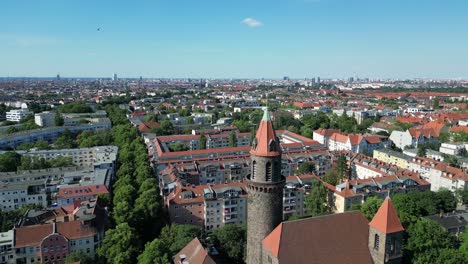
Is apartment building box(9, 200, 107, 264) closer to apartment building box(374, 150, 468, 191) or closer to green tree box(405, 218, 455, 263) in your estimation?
green tree box(405, 218, 455, 263)

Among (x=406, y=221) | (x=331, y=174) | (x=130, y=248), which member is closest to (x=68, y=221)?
(x=130, y=248)

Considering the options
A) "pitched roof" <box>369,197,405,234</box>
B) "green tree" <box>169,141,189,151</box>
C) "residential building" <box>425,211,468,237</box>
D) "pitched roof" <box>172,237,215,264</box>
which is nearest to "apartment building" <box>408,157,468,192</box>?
"residential building" <box>425,211,468,237</box>

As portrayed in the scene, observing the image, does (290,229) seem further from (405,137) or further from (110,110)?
(110,110)

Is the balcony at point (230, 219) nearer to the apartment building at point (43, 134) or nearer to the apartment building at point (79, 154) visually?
the apartment building at point (79, 154)

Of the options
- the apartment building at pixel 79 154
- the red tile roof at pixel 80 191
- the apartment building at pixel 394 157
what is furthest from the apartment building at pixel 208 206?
the apartment building at pixel 394 157

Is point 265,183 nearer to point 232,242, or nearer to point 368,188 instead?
point 232,242
